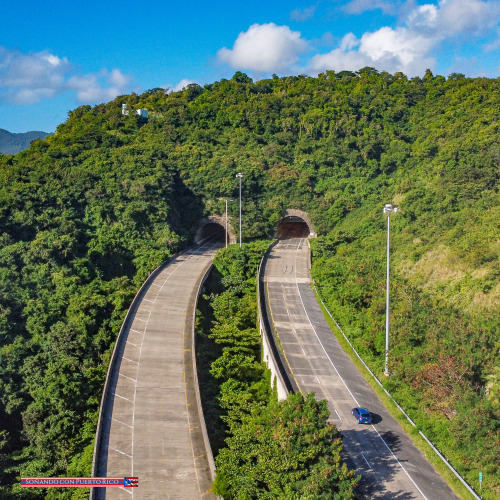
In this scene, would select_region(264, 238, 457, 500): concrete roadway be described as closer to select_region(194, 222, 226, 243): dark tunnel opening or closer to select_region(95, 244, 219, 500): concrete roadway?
select_region(95, 244, 219, 500): concrete roadway

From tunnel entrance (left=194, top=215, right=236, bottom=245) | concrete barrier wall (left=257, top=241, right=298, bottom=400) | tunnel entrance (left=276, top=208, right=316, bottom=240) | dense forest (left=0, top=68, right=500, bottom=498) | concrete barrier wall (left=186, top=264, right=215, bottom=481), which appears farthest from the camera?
tunnel entrance (left=276, top=208, right=316, bottom=240)

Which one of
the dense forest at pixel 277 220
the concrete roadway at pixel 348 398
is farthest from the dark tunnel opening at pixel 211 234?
the concrete roadway at pixel 348 398

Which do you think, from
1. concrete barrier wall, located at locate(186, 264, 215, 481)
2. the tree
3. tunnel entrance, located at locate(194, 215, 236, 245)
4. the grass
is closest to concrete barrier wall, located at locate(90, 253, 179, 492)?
concrete barrier wall, located at locate(186, 264, 215, 481)

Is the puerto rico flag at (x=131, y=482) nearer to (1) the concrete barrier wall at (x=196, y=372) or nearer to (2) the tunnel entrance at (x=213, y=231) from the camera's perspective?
(1) the concrete barrier wall at (x=196, y=372)

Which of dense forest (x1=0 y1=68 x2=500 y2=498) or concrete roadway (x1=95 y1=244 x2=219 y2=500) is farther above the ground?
dense forest (x1=0 y1=68 x2=500 y2=498)

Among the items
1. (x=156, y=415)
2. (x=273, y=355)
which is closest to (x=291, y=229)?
(x=273, y=355)

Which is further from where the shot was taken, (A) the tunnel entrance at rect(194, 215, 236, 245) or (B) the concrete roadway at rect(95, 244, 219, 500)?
(A) the tunnel entrance at rect(194, 215, 236, 245)
